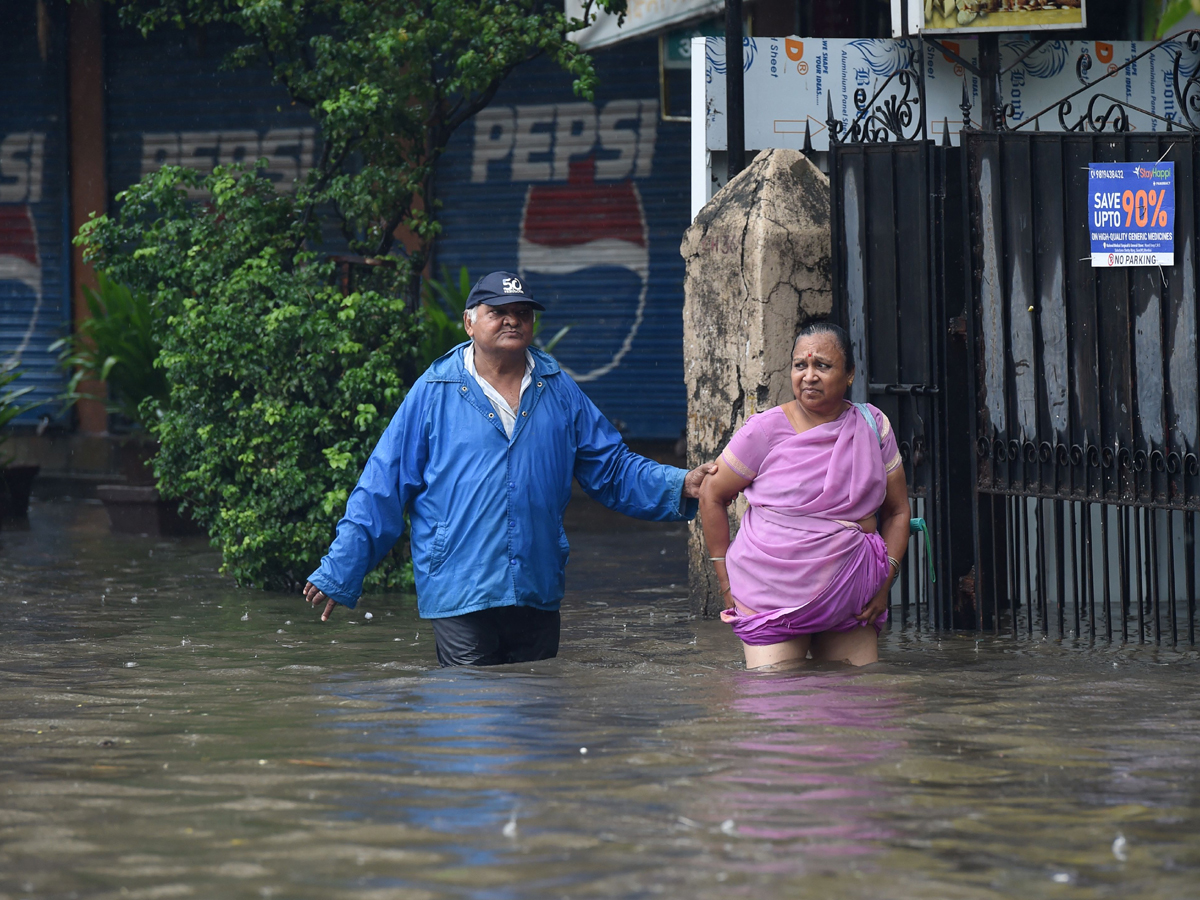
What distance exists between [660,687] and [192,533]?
7250mm

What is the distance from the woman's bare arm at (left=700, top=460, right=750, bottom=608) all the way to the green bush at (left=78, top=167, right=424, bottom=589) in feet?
12.1

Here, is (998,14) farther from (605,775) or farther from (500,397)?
(605,775)

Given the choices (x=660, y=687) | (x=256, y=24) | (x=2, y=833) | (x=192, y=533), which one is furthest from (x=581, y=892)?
(x=192, y=533)

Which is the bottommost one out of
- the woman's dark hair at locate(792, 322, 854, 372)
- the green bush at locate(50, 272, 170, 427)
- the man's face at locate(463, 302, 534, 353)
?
the woman's dark hair at locate(792, 322, 854, 372)

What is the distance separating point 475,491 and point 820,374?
130 cm

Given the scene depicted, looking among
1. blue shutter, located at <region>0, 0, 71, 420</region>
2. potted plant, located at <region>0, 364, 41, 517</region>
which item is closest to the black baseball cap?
potted plant, located at <region>0, 364, 41, 517</region>

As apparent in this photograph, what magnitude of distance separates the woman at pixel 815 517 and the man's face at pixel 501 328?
88 cm

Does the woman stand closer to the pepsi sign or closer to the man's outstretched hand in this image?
the man's outstretched hand

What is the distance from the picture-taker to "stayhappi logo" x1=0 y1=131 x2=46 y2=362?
16578mm

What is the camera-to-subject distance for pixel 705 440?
26.4ft

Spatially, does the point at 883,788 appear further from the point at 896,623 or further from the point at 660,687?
the point at 896,623

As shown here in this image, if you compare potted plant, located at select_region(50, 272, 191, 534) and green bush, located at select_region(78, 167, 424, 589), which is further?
potted plant, located at select_region(50, 272, 191, 534)

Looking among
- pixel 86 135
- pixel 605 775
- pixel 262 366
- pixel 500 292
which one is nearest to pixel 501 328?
pixel 500 292

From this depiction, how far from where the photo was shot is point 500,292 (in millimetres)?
5809
